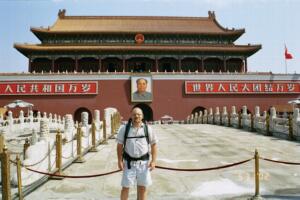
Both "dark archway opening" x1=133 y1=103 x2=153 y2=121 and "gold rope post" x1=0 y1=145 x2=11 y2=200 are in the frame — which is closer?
"gold rope post" x1=0 y1=145 x2=11 y2=200

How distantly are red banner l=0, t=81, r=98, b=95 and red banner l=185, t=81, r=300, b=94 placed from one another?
1055 cm

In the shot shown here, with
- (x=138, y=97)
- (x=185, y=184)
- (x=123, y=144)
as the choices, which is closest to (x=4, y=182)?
(x=123, y=144)

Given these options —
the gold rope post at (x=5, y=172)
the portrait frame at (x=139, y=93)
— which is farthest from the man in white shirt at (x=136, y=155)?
the portrait frame at (x=139, y=93)

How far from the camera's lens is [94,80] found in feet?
108

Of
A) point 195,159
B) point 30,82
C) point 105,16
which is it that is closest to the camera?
point 195,159

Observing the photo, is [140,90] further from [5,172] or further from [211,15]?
[5,172]

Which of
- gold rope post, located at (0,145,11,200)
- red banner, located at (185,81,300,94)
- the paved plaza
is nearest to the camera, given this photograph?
gold rope post, located at (0,145,11,200)

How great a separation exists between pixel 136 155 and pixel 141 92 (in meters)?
28.1

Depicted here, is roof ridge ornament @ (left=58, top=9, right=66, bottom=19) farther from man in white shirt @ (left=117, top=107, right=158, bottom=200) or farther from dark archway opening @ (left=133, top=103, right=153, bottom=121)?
man in white shirt @ (left=117, top=107, right=158, bottom=200)

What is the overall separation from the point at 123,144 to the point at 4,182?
77.5 inches

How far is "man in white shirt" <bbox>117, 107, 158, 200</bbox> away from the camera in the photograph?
191 inches

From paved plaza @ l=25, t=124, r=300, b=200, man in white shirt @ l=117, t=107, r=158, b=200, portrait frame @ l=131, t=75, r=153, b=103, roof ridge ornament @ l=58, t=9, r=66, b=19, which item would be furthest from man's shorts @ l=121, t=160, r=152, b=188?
roof ridge ornament @ l=58, t=9, r=66, b=19

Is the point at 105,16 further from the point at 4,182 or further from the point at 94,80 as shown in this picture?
the point at 4,182

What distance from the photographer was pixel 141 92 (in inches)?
1296
